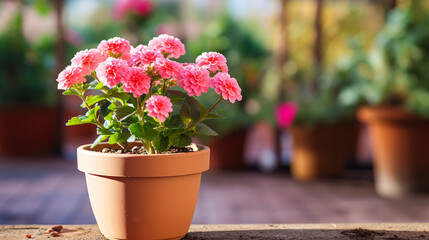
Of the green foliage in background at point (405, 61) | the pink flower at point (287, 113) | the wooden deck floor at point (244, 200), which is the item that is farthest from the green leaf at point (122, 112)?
the pink flower at point (287, 113)

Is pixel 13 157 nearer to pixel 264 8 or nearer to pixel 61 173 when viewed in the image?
pixel 61 173

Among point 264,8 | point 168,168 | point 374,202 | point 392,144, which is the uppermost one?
point 264,8

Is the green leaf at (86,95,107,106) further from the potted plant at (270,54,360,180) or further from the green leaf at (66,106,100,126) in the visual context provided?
the potted plant at (270,54,360,180)

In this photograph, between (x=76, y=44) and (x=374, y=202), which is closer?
(x=374, y=202)

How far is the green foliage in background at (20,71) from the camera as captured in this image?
194 inches

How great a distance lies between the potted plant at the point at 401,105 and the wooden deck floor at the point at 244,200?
15 centimetres

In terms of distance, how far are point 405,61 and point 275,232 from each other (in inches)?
86.8

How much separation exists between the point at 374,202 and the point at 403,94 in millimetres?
688

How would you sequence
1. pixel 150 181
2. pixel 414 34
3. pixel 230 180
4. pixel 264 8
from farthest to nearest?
1. pixel 264 8
2. pixel 230 180
3. pixel 414 34
4. pixel 150 181

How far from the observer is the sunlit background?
325 cm

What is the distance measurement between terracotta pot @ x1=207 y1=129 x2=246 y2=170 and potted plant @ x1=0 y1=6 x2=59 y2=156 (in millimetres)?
1641

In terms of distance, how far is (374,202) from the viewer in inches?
130

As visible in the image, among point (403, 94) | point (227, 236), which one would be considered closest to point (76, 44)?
point (403, 94)

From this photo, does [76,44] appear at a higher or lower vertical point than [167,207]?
higher
